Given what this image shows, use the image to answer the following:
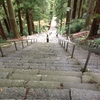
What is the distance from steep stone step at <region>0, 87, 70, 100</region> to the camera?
1708 millimetres

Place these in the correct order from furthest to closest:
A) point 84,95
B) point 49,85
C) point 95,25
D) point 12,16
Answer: point 12,16 < point 95,25 < point 49,85 < point 84,95

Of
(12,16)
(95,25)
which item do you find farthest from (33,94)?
(12,16)

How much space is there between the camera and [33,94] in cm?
177

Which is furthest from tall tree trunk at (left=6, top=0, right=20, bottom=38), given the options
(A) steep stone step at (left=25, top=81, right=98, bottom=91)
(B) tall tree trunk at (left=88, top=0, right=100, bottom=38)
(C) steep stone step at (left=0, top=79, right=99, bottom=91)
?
(A) steep stone step at (left=25, top=81, right=98, bottom=91)

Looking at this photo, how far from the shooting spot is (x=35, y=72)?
2.88m

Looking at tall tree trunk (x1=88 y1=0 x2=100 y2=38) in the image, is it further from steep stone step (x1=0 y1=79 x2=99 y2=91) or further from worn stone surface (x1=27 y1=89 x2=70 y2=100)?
worn stone surface (x1=27 y1=89 x2=70 y2=100)

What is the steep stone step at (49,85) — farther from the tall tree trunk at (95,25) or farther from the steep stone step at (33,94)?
the tall tree trunk at (95,25)

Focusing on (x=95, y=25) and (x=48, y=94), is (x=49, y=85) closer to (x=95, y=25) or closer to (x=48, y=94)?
(x=48, y=94)

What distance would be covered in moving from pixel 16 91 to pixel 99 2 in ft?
22.7

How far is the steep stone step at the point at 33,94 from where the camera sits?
1.71 m

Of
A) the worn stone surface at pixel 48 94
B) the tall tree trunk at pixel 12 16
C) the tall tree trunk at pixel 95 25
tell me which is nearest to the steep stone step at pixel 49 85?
the worn stone surface at pixel 48 94

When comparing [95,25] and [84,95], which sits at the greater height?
[84,95]

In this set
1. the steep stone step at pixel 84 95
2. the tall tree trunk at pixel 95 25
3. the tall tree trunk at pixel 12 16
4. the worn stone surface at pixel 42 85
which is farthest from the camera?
the tall tree trunk at pixel 12 16

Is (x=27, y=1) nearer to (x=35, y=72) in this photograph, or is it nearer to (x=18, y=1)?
(x=18, y=1)
